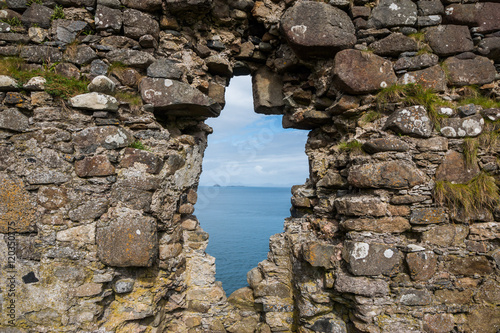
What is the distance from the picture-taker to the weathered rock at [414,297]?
10.2 feet

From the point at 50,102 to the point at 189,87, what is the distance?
1.70 metres

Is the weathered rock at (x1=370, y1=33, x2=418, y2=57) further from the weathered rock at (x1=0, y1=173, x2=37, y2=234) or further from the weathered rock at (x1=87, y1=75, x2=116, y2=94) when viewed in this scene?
the weathered rock at (x1=0, y1=173, x2=37, y2=234)

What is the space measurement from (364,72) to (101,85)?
11.0 ft

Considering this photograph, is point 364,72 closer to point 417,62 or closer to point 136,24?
point 417,62

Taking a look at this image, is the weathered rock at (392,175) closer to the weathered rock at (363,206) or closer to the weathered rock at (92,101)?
the weathered rock at (363,206)

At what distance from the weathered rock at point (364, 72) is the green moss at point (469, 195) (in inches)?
56.5

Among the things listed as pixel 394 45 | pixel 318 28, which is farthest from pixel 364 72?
pixel 318 28

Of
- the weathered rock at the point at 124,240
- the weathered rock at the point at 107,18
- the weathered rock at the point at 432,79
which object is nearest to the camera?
the weathered rock at the point at 124,240

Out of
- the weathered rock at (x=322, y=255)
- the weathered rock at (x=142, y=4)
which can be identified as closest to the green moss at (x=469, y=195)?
the weathered rock at (x=322, y=255)

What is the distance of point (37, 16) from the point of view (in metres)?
3.51

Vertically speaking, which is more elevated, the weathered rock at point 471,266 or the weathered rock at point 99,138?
the weathered rock at point 99,138

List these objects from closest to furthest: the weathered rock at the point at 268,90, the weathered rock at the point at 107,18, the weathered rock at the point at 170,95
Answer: the weathered rock at the point at 107,18 < the weathered rock at the point at 170,95 < the weathered rock at the point at 268,90

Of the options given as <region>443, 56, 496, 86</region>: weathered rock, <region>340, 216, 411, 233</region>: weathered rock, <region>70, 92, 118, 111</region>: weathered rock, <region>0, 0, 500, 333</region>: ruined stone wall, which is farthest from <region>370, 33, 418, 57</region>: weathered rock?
<region>70, 92, 118, 111</region>: weathered rock

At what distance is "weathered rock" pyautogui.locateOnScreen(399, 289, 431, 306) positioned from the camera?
3.10 m
